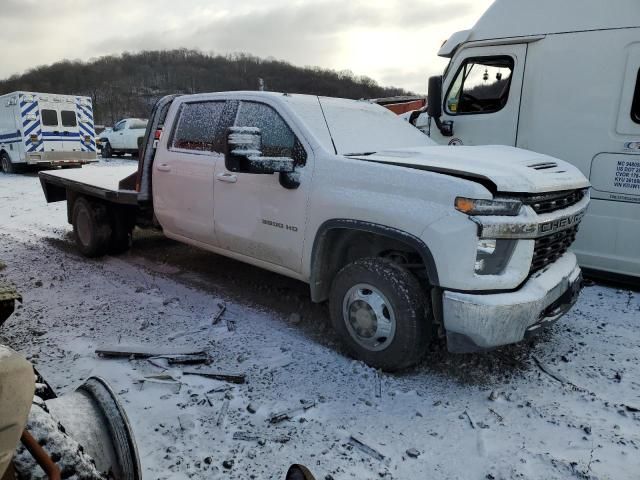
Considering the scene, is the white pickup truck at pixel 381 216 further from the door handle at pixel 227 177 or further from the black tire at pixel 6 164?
the black tire at pixel 6 164

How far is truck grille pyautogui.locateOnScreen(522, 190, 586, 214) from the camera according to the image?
3004mm

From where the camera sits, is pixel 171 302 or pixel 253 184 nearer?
pixel 253 184

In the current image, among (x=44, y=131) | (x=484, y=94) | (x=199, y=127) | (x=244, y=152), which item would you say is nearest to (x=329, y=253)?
(x=244, y=152)

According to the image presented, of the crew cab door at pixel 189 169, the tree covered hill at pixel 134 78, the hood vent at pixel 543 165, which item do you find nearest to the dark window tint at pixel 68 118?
the crew cab door at pixel 189 169

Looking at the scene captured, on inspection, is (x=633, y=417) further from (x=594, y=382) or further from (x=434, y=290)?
(x=434, y=290)

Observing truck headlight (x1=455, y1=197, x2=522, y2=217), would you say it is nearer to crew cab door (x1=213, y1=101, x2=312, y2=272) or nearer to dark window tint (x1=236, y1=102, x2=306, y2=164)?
crew cab door (x1=213, y1=101, x2=312, y2=272)

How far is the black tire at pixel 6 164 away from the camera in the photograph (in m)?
16.9

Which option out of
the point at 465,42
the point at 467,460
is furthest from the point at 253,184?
the point at 465,42

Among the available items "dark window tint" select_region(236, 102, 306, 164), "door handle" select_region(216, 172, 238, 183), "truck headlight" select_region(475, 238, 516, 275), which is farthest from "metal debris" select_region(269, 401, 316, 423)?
"door handle" select_region(216, 172, 238, 183)

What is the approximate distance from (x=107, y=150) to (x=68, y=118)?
4212 millimetres

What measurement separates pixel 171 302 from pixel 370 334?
217 centimetres

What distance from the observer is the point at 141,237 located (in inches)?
292

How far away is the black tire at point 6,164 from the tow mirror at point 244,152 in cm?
1682

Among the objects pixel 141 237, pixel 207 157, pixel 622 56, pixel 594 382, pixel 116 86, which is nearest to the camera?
pixel 594 382
